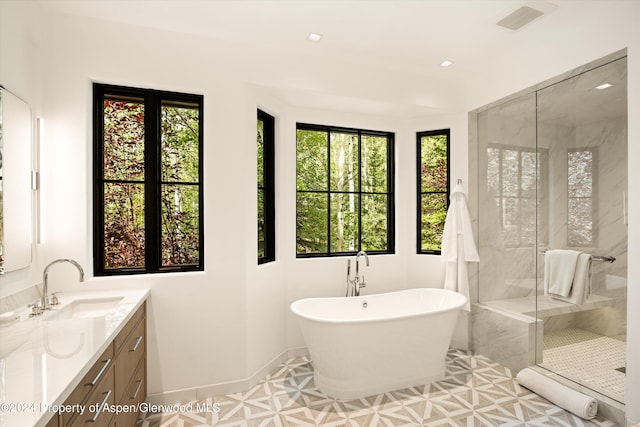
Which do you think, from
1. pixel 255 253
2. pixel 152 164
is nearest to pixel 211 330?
pixel 255 253

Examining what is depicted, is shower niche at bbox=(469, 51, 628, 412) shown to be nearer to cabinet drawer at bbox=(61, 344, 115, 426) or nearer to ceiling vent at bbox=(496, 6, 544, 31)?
ceiling vent at bbox=(496, 6, 544, 31)

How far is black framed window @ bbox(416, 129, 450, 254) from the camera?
3678mm

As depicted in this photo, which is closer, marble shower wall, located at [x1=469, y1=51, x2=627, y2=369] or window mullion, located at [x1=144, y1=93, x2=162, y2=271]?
marble shower wall, located at [x1=469, y1=51, x2=627, y2=369]

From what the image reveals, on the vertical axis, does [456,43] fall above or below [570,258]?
above

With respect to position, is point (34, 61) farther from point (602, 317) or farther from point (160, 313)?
point (602, 317)

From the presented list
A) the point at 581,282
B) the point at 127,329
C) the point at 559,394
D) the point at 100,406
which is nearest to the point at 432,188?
the point at 581,282

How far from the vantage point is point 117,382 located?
1.61m

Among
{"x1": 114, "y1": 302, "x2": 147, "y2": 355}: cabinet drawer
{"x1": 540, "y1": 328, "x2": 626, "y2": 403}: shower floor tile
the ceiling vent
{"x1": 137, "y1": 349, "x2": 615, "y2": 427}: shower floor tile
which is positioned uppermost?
the ceiling vent

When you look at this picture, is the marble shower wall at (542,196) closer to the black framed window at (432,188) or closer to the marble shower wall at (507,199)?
the marble shower wall at (507,199)

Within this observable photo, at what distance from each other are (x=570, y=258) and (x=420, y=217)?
56.0 inches

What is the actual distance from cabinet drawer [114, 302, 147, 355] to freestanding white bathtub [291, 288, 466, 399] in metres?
1.07

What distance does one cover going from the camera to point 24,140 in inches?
76.5

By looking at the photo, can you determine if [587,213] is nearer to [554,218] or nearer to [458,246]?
[554,218]

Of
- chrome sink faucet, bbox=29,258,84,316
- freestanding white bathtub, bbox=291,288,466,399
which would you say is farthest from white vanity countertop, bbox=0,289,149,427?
freestanding white bathtub, bbox=291,288,466,399
